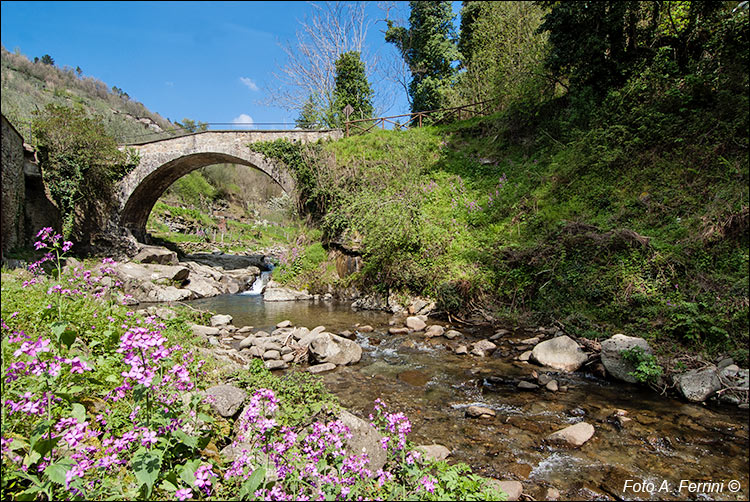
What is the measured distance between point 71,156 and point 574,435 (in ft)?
65.9

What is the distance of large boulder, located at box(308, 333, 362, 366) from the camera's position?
6.35 meters

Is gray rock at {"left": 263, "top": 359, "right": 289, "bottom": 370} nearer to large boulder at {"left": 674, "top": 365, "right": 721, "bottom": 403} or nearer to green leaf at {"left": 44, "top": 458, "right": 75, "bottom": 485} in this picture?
green leaf at {"left": 44, "top": 458, "right": 75, "bottom": 485}

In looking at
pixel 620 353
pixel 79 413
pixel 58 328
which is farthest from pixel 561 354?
pixel 58 328

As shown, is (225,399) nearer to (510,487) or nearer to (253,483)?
(253,483)

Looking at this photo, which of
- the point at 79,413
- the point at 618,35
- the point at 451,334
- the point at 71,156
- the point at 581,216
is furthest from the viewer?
the point at 71,156

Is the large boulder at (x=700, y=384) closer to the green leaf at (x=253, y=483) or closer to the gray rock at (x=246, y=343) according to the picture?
the green leaf at (x=253, y=483)

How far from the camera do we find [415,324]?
28.7 feet

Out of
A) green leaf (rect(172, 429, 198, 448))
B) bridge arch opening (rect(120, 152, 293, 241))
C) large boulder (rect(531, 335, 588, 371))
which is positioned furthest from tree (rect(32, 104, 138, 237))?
large boulder (rect(531, 335, 588, 371))

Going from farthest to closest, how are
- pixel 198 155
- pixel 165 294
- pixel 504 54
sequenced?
1. pixel 198 155
2. pixel 504 54
3. pixel 165 294

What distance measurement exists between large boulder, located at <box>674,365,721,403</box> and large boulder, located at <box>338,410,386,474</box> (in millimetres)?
4329

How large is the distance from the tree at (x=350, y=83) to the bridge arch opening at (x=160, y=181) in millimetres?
6425

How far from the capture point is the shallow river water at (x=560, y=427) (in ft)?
10.6

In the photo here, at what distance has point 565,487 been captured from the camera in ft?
10.3

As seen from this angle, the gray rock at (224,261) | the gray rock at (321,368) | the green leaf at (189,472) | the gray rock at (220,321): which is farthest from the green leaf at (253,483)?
the gray rock at (224,261)
